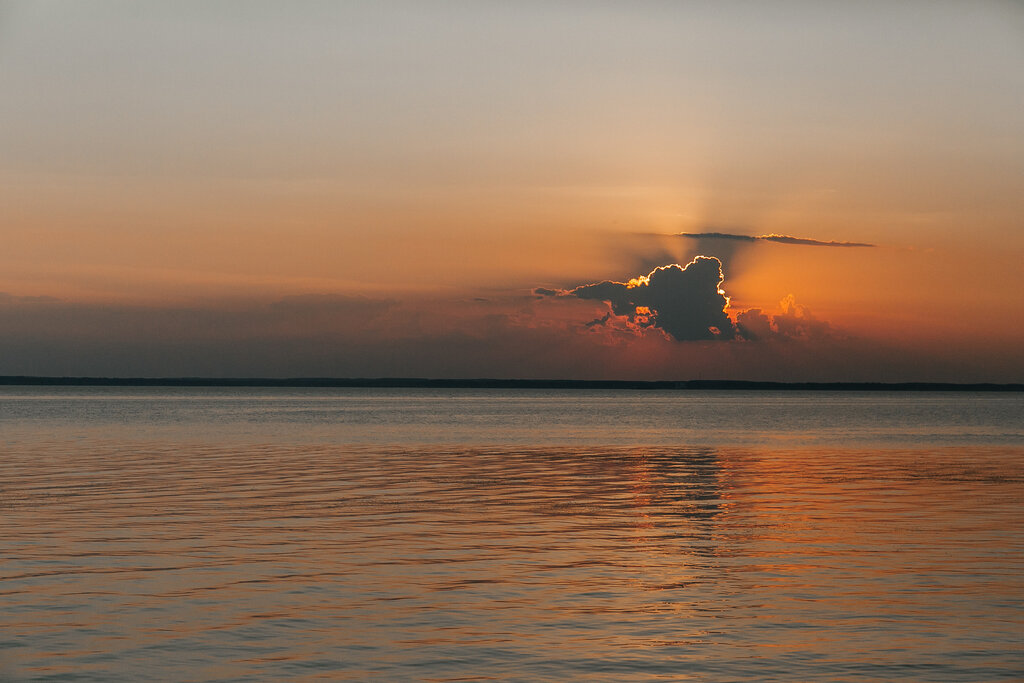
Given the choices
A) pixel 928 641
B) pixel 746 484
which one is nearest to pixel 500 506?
pixel 746 484

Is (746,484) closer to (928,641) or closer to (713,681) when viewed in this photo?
(928,641)

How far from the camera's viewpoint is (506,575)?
20.0 meters

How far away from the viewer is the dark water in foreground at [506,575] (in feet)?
47.9

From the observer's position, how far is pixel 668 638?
613 inches

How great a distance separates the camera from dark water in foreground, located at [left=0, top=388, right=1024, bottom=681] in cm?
1459

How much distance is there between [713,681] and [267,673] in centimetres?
534

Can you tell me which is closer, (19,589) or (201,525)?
(19,589)

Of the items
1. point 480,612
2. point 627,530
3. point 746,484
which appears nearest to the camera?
point 480,612

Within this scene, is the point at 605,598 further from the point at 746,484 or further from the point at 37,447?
the point at 37,447

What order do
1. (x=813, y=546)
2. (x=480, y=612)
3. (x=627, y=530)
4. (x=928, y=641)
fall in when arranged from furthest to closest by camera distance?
1. (x=627, y=530)
2. (x=813, y=546)
3. (x=480, y=612)
4. (x=928, y=641)

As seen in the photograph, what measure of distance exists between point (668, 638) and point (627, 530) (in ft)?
34.3

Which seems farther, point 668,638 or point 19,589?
point 19,589

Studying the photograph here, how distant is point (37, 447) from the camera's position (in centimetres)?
5694

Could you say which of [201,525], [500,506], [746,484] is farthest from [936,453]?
[201,525]
